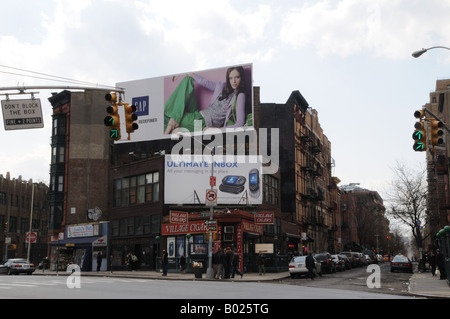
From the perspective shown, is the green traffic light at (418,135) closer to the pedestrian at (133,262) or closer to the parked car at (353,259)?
the pedestrian at (133,262)

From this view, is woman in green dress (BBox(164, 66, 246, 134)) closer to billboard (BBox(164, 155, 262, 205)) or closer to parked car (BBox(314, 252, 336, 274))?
billboard (BBox(164, 155, 262, 205))

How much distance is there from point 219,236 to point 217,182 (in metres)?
7.15

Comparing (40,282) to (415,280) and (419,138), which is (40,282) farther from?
(415,280)

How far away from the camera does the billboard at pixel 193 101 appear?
50.2 meters

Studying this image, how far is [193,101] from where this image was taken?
52.3 metres

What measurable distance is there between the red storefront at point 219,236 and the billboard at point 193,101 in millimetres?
11487

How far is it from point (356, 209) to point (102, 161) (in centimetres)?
7345

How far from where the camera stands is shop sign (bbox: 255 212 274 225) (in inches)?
1576

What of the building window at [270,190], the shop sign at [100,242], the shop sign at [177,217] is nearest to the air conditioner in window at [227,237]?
the shop sign at [177,217]

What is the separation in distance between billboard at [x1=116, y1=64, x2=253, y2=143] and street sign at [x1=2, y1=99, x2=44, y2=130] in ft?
111

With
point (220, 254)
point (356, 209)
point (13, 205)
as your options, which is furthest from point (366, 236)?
point (220, 254)

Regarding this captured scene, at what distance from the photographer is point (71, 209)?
5616 cm
